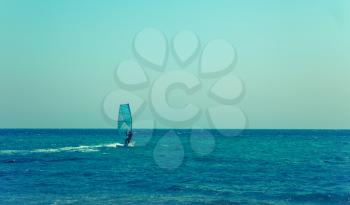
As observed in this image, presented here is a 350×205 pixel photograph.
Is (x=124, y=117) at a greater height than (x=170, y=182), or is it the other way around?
(x=124, y=117)

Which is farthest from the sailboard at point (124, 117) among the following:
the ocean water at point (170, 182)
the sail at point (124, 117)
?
the ocean water at point (170, 182)

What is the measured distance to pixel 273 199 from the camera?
2772cm

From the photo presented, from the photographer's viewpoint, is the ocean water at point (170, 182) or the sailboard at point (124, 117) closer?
the ocean water at point (170, 182)

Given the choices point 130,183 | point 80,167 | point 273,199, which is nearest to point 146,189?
point 130,183

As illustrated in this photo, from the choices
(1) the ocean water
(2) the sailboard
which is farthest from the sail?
(1) the ocean water

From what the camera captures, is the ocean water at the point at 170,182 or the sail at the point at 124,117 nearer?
the ocean water at the point at 170,182

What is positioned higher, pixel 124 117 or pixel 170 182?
pixel 124 117

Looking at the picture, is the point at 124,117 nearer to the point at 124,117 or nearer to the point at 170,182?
the point at 124,117

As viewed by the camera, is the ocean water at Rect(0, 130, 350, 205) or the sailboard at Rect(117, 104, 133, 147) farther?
the sailboard at Rect(117, 104, 133, 147)

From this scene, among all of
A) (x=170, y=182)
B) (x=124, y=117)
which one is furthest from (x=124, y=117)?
(x=170, y=182)

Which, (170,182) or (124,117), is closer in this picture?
(170,182)

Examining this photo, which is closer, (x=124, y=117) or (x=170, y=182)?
(x=170, y=182)

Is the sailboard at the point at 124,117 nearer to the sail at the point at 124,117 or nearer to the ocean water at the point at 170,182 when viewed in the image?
the sail at the point at 124,117

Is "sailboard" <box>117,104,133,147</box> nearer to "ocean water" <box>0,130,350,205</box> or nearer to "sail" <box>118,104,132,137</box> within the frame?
"sail" <box>118,104,132,137</box>
